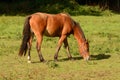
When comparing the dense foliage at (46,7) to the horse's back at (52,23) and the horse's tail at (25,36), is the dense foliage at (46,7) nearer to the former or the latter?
the horse's back at (52,23)

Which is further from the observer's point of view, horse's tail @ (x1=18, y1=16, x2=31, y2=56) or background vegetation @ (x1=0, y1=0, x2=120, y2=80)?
horse's tail @ (x1=18, y1=16, x2=31, y2=56)

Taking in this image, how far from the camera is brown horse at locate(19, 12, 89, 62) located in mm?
13047

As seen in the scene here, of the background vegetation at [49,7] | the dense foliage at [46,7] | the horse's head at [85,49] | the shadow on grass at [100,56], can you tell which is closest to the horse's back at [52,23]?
the horse's head at [85,49]

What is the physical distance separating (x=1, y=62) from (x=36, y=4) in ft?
74.9

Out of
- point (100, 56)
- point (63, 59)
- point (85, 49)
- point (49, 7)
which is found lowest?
point (49, 7)

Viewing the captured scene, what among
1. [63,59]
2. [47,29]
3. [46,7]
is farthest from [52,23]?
[46,7]

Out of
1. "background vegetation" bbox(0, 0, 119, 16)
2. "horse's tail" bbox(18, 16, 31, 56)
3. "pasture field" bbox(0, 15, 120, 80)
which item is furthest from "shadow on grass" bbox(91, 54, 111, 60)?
"background vegetation" bbox(0, 0, 119, 16)

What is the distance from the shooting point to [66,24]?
1371cm

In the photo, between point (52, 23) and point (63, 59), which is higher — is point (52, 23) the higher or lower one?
the higher one

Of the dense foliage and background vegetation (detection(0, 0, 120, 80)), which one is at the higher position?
background vegetation (detection(0, 0, 120, 80))

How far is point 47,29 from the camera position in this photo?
1338cm

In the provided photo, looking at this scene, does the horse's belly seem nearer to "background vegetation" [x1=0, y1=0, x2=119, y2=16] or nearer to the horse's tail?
the horse's tail

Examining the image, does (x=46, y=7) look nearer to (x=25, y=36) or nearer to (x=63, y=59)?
(x=63, y=59)

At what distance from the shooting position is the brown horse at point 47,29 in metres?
13.0
